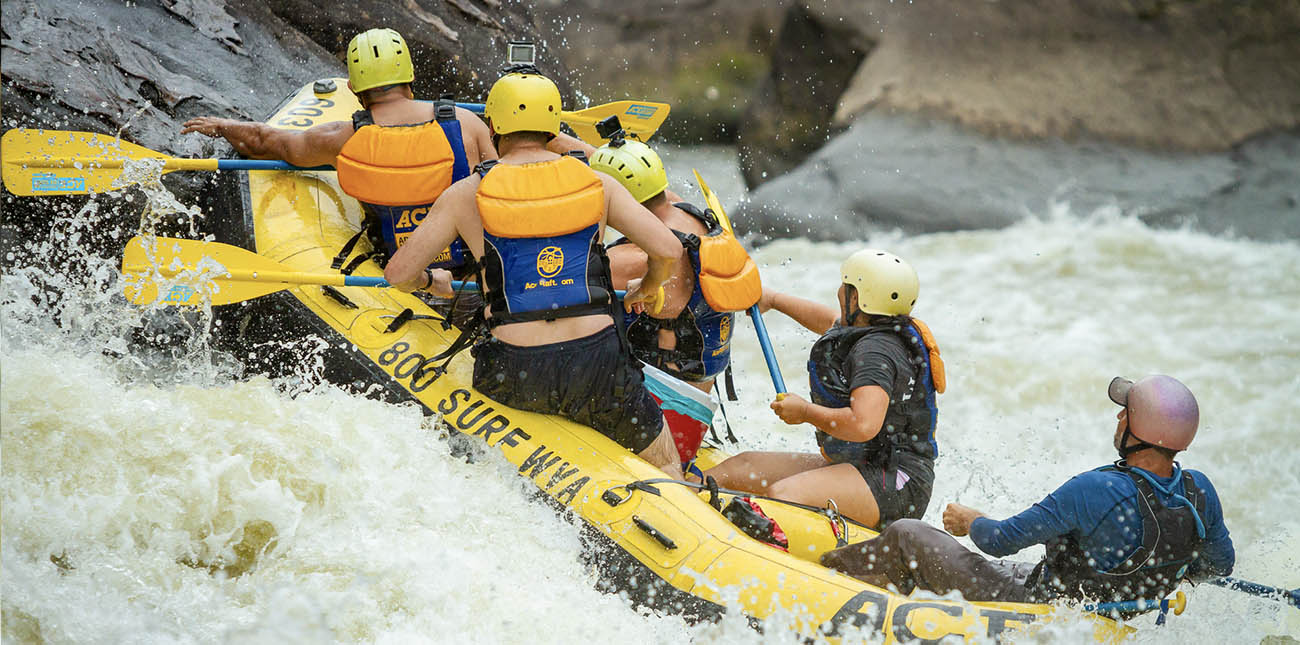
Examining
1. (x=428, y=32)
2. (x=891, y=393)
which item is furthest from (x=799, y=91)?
(x=891, y=393)

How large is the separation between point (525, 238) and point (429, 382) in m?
0.82

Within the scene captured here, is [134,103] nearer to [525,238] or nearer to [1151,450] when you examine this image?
[525,238]

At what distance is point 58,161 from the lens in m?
4.41

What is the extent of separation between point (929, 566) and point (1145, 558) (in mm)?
638

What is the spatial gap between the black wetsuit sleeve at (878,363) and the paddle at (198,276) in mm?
971

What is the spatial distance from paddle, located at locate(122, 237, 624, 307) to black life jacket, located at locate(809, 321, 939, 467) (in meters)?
0.85

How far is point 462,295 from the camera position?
170 inches

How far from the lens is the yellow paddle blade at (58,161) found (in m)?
4.38

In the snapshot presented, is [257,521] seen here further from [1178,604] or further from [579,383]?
[1178,604]

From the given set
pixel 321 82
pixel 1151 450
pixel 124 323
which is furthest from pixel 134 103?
pixel 1151 450

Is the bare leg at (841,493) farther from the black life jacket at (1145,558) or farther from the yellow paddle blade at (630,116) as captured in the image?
the yellow paddle blade at (630,116)

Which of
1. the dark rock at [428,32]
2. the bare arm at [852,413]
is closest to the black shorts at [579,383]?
the bare arm at [852,413]

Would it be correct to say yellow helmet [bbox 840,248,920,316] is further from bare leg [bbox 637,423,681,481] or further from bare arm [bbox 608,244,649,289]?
bare arm [bbox 608,244,649,289]

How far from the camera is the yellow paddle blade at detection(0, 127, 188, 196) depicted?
4375 millimetres
